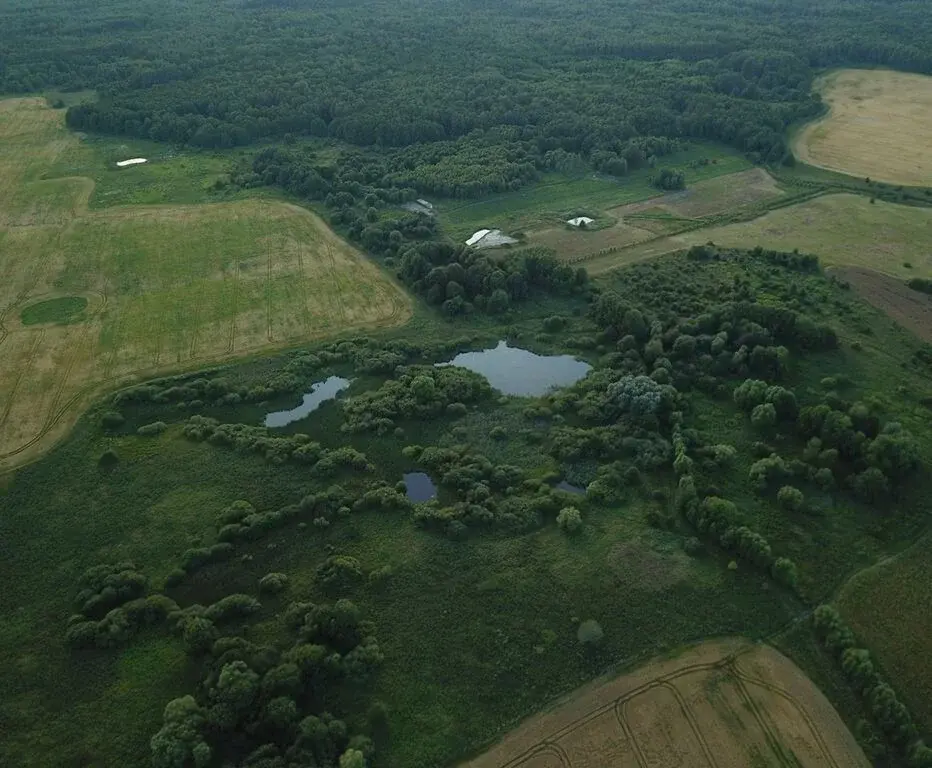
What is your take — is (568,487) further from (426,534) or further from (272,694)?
(272,694)

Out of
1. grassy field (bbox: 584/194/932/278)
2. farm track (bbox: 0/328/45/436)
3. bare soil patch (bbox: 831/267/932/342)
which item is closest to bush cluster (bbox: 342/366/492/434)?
grassy field (bbox: 584/194/932/278)

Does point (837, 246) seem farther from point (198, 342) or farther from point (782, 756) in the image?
point (198, 342)

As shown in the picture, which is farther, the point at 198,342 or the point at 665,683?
the point at 198,342

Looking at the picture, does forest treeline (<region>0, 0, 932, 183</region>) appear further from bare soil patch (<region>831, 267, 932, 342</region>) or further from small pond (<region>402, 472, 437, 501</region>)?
small pond (<region>402, 472, 437, 501</region>)

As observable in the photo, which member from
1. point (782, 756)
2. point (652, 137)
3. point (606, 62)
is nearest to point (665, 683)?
point (782, 756)

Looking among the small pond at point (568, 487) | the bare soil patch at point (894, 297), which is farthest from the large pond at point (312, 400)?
the bare soil patch at point (894, 297)

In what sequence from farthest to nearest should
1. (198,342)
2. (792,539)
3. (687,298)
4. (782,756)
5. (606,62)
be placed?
(606,62) → (687,298) → (198,342) → (792,539) → (782,756)
